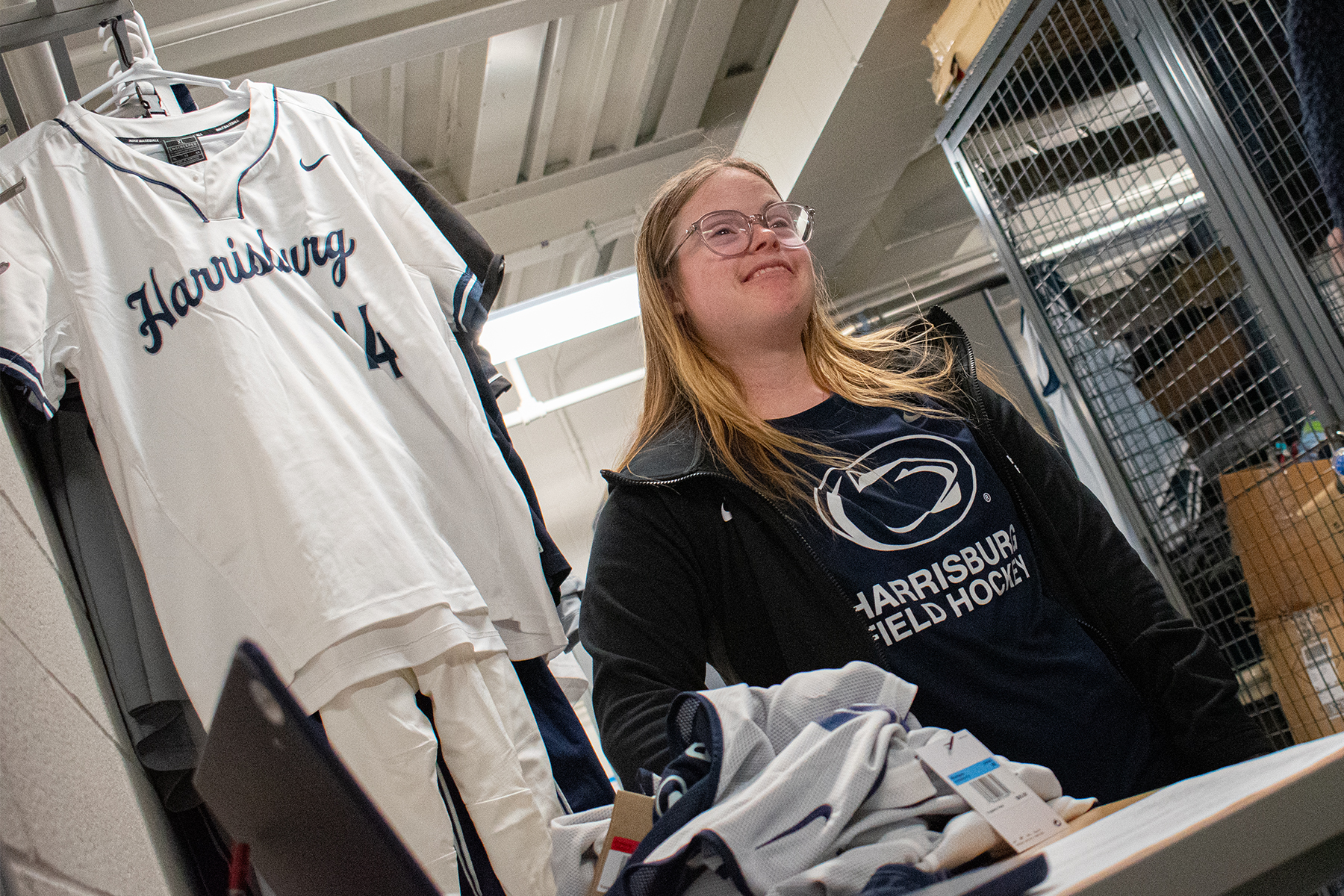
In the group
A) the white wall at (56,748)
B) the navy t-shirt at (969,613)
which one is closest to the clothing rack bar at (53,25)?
the white wall at (56,748)

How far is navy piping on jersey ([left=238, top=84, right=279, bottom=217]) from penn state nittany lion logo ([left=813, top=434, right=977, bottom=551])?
0.86 meters

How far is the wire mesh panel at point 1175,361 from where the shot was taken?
73.7 inches

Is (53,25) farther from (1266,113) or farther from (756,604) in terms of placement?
(1266,113)

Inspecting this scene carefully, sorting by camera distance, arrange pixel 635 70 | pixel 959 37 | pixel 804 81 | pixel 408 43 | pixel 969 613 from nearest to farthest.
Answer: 1. pixel 969 613
2. pixel 959 37
3. pixel 408 43
4. pixel 804 81
5. pixel 635 70

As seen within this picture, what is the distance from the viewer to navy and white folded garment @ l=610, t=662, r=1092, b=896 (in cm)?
62

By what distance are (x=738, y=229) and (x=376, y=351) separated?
566mm

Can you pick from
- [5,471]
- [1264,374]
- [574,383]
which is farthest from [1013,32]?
[574,383]

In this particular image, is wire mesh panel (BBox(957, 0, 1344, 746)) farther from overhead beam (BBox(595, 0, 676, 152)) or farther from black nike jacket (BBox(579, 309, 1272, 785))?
overhead beam (BBox(595, 0, 676, 152))

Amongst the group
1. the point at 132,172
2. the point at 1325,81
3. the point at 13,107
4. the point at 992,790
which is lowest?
the point at 992,790

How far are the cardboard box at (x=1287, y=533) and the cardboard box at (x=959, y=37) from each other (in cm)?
114

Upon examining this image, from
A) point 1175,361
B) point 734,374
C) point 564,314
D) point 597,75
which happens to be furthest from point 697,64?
point 734,374

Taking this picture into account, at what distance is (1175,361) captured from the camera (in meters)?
2.03

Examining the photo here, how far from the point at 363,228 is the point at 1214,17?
142 cm

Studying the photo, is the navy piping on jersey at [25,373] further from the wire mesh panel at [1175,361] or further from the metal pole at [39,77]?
the wire mesh panel at [1175,361]
